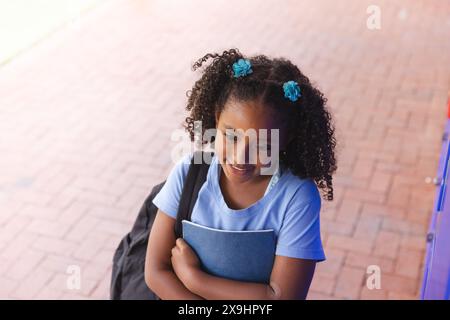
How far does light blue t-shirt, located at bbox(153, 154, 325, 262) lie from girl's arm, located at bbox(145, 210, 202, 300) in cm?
4

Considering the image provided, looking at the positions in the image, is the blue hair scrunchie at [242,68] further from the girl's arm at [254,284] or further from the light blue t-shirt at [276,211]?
the girl's arm at [254,284]

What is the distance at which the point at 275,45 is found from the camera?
231 inches

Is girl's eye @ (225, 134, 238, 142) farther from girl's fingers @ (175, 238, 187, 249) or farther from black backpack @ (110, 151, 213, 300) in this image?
girl's fingers @ (175, 238, 187, 249)

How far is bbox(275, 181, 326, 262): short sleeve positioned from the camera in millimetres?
1382

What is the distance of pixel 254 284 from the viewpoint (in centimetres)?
142

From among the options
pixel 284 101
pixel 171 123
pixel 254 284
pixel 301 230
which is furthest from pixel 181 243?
pixel 171 123

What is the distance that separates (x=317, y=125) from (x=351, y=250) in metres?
1.93

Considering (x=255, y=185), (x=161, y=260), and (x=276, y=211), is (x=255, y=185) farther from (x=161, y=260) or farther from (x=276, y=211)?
(x=161, y=260)

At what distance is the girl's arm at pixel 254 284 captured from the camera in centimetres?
139

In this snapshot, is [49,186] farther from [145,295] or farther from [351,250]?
[145,295]

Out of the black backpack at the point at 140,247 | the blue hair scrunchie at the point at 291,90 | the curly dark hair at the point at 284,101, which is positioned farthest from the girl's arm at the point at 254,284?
the blue hair scrunchie at the point at 291,90

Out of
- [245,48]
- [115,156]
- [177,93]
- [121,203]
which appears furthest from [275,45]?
[121,203]

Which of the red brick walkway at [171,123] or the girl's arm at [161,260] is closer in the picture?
the girl's arm at [161,260]

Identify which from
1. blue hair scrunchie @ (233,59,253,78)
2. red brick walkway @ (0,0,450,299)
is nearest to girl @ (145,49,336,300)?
blue hair scrunchie @ (233,59,253,78)
